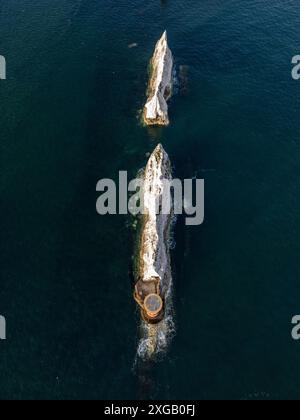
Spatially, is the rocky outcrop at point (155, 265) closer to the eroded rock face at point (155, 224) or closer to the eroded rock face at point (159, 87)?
the eroded rock face at point (155, 224)

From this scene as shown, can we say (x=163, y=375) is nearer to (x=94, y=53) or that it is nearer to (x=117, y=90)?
(x=117, y=90)

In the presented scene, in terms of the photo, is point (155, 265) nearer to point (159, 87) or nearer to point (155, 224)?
point (155, 224)

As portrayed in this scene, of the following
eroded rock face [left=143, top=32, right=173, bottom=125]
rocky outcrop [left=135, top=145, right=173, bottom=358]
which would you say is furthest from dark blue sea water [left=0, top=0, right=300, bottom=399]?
eroded rock face [left=143, top=32, right=173, bottom=125]

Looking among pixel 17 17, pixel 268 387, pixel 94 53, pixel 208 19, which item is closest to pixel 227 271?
pixel 268 387

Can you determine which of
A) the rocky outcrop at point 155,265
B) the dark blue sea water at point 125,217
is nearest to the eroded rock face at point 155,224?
the rocky outcrop at point 155,265

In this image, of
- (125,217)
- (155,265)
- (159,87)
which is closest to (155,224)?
(125,217)
